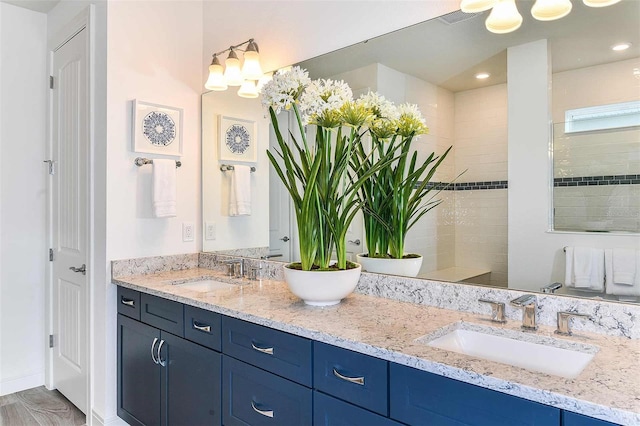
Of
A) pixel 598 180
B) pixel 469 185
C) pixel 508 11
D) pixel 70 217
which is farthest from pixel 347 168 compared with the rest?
pixel 70 217

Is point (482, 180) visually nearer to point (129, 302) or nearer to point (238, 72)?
point (238, 72)

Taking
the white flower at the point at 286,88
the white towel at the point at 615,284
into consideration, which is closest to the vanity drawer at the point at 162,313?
the white flower at the point at 286,88

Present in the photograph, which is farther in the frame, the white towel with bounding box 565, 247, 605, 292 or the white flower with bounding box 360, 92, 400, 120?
the white flower with bounding box 360, 92, 400, 120

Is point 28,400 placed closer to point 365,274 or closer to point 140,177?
point 140,177

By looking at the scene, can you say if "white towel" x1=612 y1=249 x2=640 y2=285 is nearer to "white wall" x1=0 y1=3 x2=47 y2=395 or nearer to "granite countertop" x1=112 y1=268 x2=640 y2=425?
"granite countertop" x1=112 y1=268 x2=640 y2=425

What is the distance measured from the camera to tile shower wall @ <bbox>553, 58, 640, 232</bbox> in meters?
1.30

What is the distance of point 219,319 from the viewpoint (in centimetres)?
173

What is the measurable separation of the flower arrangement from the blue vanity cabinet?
22.8 inches

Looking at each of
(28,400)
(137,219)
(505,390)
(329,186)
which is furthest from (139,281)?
(505,390)

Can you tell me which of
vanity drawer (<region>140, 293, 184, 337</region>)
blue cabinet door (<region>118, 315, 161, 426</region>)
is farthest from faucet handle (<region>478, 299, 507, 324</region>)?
blue cabinet door (<region>118, 315, 161, 426</region>)

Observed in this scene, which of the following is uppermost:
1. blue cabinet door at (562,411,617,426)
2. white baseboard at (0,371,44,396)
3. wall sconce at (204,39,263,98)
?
wall sconce at (204,39,263,98)

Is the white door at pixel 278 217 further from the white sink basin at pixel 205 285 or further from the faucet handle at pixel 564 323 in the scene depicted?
the faucet handle at pixel 564 323

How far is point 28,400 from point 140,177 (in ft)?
5.54

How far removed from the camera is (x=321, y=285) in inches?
65.3
